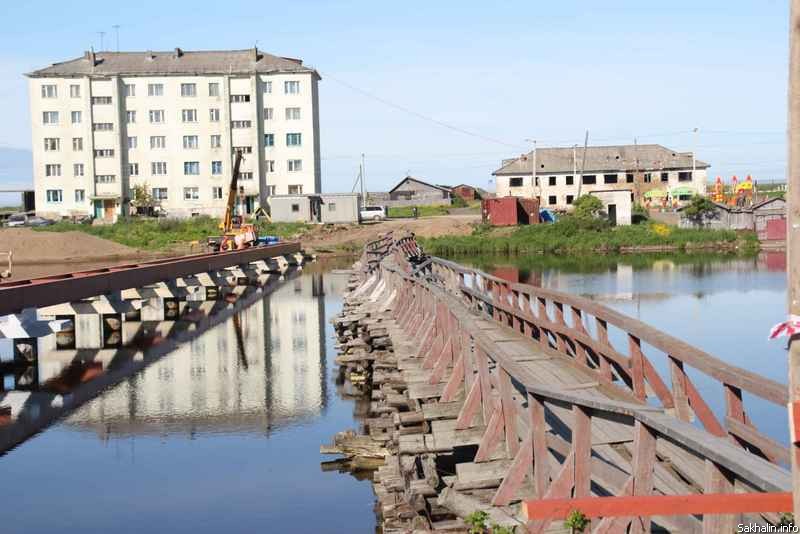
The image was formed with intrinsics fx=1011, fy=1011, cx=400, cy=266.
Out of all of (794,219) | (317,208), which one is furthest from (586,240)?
(794,219)

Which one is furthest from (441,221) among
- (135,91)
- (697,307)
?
(697,307)

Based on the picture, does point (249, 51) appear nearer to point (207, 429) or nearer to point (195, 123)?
point (195, 123)

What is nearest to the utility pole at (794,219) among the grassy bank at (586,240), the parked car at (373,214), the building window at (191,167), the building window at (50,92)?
the grassy bank at (586,240)

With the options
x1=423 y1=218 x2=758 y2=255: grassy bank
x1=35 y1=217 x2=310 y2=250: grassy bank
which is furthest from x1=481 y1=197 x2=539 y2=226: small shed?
x1=35 y1=217 x2=310 y2=250: grassy bank

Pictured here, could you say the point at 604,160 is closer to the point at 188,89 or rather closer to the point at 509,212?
the point at 509,212

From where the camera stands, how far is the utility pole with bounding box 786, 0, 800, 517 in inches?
170

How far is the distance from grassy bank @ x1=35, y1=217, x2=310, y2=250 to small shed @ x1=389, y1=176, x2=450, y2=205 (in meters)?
36.8

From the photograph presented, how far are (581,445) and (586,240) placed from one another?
229 feet

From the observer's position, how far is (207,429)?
17.3 m

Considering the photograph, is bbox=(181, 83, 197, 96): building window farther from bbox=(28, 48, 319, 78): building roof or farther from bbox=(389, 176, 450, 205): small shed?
bbox=(389, 176, 450, 205): small shed

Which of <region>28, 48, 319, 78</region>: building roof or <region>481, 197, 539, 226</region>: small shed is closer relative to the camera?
<region>481, 197, 539, 226</region>: small shed

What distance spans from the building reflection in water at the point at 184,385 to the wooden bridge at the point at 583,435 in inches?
159

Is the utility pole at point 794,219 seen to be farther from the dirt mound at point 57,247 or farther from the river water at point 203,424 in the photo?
the dirt mound at point 57,247

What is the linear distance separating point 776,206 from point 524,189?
2782 cm
